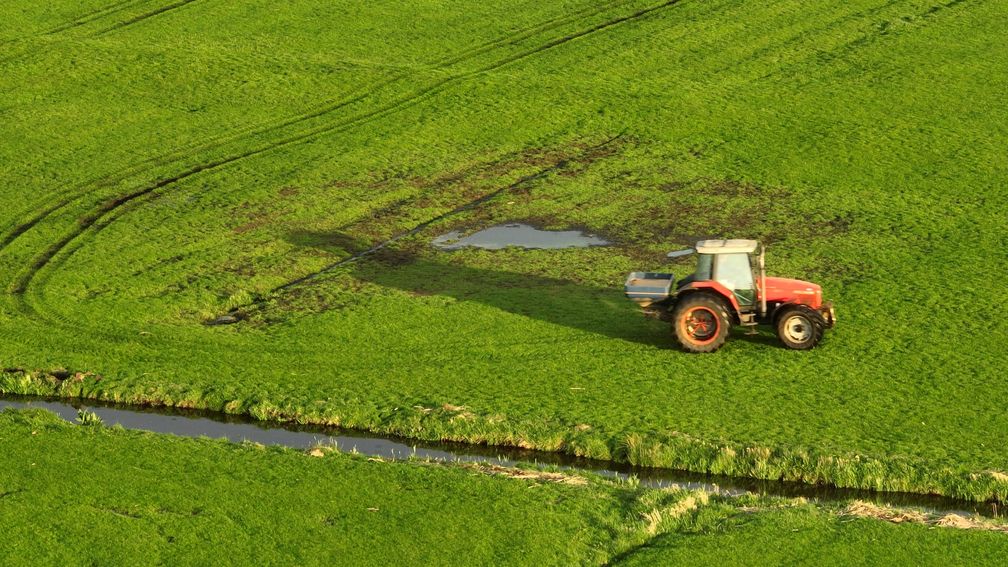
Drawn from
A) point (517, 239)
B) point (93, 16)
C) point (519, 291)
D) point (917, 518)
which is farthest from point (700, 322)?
point (93, 16)

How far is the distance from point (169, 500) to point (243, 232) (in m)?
18.6

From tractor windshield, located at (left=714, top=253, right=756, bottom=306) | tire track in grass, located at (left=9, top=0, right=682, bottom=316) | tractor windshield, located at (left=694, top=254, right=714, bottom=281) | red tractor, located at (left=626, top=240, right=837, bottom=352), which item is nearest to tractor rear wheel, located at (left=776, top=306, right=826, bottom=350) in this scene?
red tractor, located at (left=626, top=240, right=837, bottom=352)

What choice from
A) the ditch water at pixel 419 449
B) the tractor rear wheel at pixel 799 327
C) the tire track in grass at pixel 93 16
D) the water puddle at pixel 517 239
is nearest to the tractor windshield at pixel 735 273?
the tractor rear wheel at pixel 799 327

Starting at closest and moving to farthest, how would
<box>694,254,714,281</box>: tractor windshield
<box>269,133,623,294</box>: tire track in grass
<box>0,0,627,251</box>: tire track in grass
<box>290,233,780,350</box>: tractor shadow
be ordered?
1. <box>694,254,714,281</box>: tractor windshield
2. <box>290,233,780,350</box>: tractor shadow
3. <box>269,133,623,294</box>: tire track in grass
4. <box>0,0,627,251</box>: tire track in grass

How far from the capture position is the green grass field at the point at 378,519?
22.6 m

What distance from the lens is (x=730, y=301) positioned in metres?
31.8

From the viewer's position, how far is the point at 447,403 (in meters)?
29.6

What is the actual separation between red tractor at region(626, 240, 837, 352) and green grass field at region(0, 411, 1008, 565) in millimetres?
7124

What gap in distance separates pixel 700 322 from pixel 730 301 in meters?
0.87

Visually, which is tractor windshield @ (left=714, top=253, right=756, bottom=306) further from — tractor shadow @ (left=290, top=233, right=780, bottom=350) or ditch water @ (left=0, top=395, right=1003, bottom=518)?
ditch water @ (left=0, top=395, right=1003, bottom=518)

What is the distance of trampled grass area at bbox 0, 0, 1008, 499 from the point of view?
97.1 feet

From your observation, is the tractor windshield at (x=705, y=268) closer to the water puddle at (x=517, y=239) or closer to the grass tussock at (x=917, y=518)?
the grass tussock at (x=917, y=518)

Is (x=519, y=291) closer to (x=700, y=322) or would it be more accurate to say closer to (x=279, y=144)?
(x=700, y=322)

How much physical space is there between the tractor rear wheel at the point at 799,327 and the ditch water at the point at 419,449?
6.33 meters
